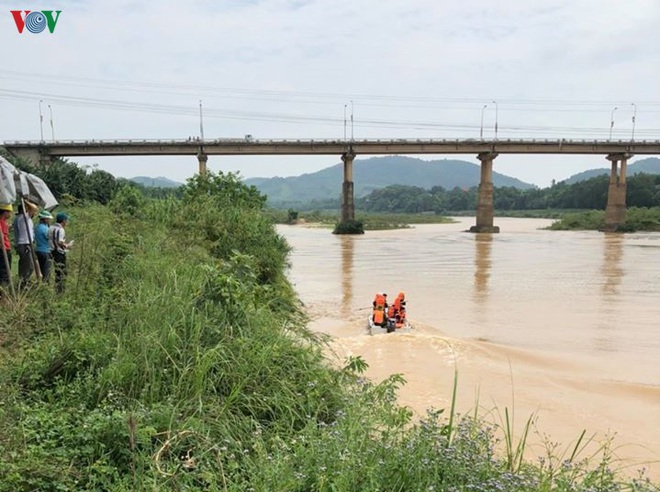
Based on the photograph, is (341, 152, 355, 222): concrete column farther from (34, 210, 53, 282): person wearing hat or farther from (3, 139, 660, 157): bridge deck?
(34, 210, 53, 282): person wearing hat

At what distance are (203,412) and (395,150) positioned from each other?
55.8m

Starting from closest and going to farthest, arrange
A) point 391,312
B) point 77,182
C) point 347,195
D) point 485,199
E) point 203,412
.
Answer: point 203,412, point 391,312, point 77,182, point 347,195, point 485,199

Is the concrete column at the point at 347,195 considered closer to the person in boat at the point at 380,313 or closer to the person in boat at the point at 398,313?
the person in boat at the point at 398,313

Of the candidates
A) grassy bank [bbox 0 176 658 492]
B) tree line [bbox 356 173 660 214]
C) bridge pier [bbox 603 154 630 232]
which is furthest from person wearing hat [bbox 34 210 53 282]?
tree line [bbox 356 173 660 214]

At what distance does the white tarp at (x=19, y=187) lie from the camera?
6.96 m

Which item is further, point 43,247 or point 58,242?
point 58,242

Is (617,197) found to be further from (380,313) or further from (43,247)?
(43,247)

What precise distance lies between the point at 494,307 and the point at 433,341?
595 cm

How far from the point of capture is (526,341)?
35.5 feet

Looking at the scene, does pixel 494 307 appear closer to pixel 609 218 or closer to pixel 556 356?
pixel 556 356

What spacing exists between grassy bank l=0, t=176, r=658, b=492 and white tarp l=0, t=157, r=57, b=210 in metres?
1.61

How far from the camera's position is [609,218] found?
5819 cm

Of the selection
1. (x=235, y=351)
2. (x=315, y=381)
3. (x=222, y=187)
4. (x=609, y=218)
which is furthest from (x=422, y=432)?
(x=609, y=218)

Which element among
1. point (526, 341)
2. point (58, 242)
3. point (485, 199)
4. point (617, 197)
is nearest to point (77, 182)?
point (58, 242)
